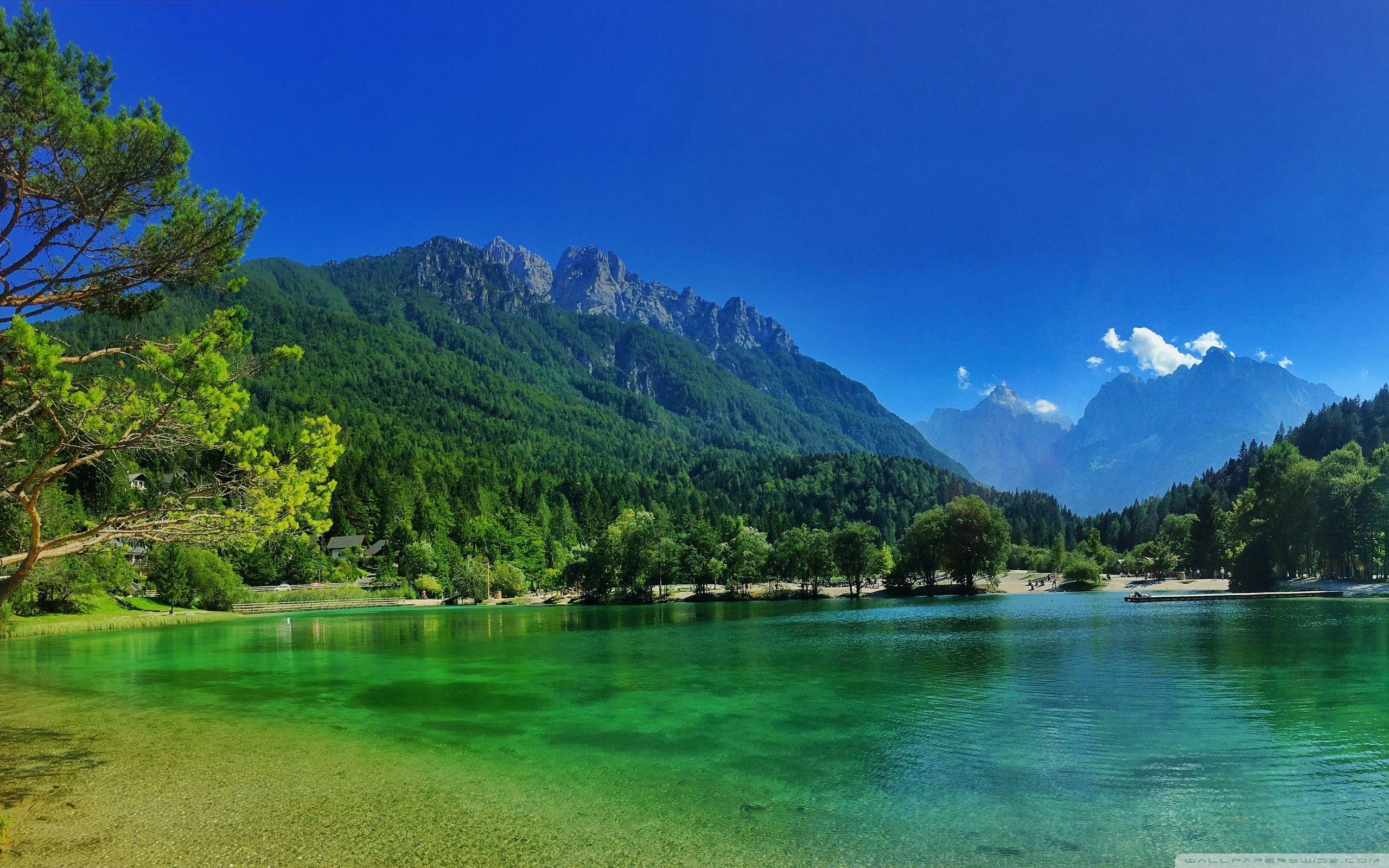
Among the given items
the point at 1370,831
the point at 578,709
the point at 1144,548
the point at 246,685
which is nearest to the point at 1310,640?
the point at 1370,831

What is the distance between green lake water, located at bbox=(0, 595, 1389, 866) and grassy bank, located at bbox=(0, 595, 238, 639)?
83.6 ft

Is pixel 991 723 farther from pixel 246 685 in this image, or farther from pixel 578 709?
pixel 246 685

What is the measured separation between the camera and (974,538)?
10162cm

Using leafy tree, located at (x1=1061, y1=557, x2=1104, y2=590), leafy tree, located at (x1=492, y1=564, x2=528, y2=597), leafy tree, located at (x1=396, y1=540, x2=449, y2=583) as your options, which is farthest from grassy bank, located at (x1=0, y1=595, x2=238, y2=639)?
leafy tree, located at (x1=1061, y1=557, x2=1104, y2=590)

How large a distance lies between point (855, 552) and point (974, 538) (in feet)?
60.0

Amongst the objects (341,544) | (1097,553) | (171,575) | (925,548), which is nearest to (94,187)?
(171,575)

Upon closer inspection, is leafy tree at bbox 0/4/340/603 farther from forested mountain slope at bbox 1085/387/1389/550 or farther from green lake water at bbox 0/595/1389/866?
forested mountain slope at bbox 1085/387/1389/550

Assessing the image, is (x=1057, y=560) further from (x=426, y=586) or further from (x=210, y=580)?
(x=210, y=580)

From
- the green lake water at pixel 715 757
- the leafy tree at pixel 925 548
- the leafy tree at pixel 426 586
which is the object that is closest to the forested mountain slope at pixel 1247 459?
the leafy tree at pixel 925 548

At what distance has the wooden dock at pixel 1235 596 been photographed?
75.1 metres

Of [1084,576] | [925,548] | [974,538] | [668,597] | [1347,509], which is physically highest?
[1347,509]

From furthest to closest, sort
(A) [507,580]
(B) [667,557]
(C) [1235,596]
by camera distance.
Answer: (A) [507,580], (B) [667,557], (C) [1235,596]

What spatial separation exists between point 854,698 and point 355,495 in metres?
133

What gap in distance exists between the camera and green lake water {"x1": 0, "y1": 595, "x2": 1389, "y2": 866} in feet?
36.0
